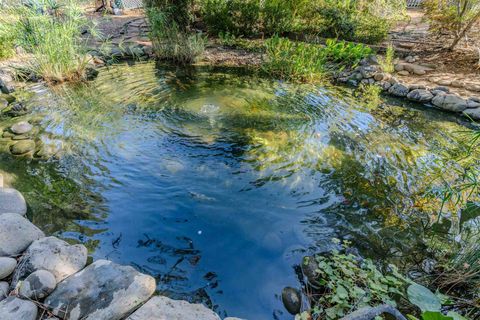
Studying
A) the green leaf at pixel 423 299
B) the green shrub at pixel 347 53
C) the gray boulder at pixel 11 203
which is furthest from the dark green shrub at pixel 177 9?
the green leaf at pixel 423 299

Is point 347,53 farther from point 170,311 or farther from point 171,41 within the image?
point 170,311

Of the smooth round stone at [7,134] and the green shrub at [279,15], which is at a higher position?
the green shrub at [279,15]

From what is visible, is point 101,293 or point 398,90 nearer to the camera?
point 101,293

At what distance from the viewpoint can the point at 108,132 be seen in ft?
12.5

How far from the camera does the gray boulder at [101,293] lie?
160 cm

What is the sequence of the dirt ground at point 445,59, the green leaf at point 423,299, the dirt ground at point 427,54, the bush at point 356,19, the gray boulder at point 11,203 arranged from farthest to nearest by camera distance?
the bush at point 356,19 < the dirt ground at point 427,54 < the dirt ground at point 445,59 < the gray boulder at point 11,203 < the green leaf at point 423,299

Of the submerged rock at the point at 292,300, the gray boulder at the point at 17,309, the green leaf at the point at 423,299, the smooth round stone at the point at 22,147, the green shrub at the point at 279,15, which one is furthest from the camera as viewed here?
the green shrub at the point at 279,15

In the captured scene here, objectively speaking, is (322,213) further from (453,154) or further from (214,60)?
(214,60)

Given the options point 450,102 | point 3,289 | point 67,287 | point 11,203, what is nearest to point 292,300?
point 67,287

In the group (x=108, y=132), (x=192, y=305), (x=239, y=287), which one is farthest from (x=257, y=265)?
(x=108, y=132)

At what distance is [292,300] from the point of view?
1912mm

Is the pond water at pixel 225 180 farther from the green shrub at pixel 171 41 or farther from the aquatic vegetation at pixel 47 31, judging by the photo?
the green shrub at pixel 171 41

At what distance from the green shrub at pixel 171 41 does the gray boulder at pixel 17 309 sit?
234 inches

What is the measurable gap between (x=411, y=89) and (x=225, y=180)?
15.4 ft
